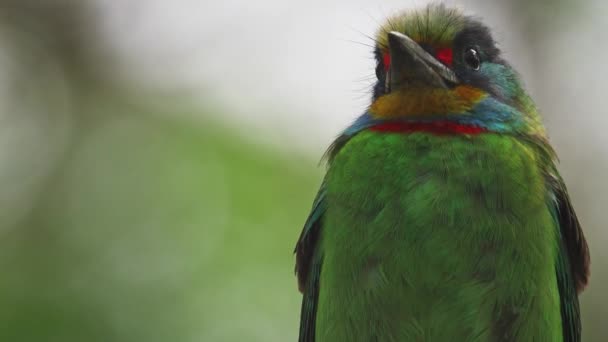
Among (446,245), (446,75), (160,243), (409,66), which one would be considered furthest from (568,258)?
(160,243)

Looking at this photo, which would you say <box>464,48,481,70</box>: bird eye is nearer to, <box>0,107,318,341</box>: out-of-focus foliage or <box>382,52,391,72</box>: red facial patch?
<box>382,52,391,72</box>: red facial patch

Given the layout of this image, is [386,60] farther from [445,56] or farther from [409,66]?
[409,66]

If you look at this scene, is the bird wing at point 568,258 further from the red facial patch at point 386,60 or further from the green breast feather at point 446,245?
the red facial patch at point 386,60

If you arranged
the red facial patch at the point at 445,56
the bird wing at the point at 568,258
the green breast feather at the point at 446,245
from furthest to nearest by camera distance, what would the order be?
1. the red facial patch at the point at 445,56
2. the bird wing at the point at 568,258
3. the green breast feather at the point at 446,245

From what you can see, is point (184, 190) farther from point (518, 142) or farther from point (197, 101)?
point (518, 142)

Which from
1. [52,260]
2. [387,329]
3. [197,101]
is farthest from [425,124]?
[197,101]

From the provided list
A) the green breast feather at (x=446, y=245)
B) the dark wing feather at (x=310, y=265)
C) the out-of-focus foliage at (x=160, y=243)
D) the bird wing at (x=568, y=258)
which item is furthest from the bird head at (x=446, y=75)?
the out-of-focus foliage at (x=160, y=243)
